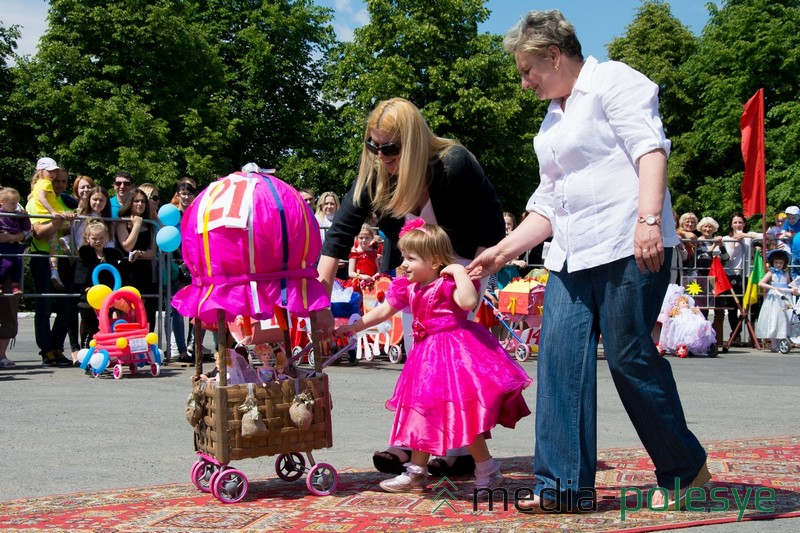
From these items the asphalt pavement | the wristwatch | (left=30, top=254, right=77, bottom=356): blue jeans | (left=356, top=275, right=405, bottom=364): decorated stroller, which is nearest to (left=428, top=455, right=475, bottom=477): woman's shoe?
the asphalt pavement

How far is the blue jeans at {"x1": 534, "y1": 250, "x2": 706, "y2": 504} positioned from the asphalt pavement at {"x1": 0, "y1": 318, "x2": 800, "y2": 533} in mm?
132

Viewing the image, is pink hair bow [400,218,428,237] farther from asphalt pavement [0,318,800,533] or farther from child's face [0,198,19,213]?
child's face [0,198,19,213]

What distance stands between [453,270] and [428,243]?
0.22m

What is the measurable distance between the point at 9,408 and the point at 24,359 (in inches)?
195

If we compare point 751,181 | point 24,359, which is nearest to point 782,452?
point 24,359

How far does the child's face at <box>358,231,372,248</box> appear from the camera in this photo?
1453 cm

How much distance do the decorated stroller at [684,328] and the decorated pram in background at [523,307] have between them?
2157mm

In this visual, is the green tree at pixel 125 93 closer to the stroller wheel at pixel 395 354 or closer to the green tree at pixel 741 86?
the green tree at pixel 741 86

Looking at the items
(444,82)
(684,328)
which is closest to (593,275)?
(684,328)

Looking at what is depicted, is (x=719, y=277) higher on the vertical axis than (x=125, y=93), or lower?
lower

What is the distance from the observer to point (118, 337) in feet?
38.3

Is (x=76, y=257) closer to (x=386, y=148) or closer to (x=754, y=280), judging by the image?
(x=386, y=148)

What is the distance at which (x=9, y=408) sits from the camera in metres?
9.16

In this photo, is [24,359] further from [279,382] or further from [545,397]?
[545,397]
